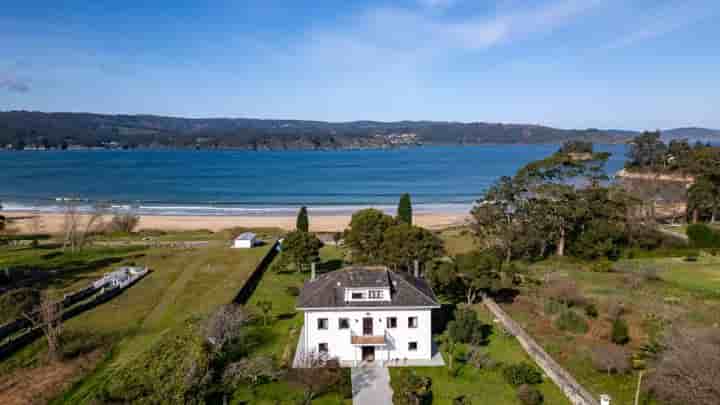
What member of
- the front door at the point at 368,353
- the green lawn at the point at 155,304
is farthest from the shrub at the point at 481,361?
the green lawn at the point at 155,304

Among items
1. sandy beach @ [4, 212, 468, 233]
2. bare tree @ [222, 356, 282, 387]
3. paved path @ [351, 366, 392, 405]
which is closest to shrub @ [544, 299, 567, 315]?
paved path @ [351, 366, 392, 405]

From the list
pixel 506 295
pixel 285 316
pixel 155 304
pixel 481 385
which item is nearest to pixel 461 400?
pixel 481 385

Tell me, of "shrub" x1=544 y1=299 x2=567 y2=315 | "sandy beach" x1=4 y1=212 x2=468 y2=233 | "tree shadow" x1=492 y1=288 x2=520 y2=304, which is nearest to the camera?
"shrub" x1=544 y1=299 x2=567 y2=315

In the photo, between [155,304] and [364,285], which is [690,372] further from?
[155,304]

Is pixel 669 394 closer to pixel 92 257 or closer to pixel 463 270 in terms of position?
pixel 463 270

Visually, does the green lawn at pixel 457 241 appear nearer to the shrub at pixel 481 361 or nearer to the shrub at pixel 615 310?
the shrub at pixel 615 310

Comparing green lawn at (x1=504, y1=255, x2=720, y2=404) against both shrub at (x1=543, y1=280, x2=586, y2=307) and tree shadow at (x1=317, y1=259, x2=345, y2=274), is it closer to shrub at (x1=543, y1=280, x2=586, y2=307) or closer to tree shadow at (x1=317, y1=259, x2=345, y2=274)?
shrub at (x1=543, y1=280, x2=586, y2=307)
